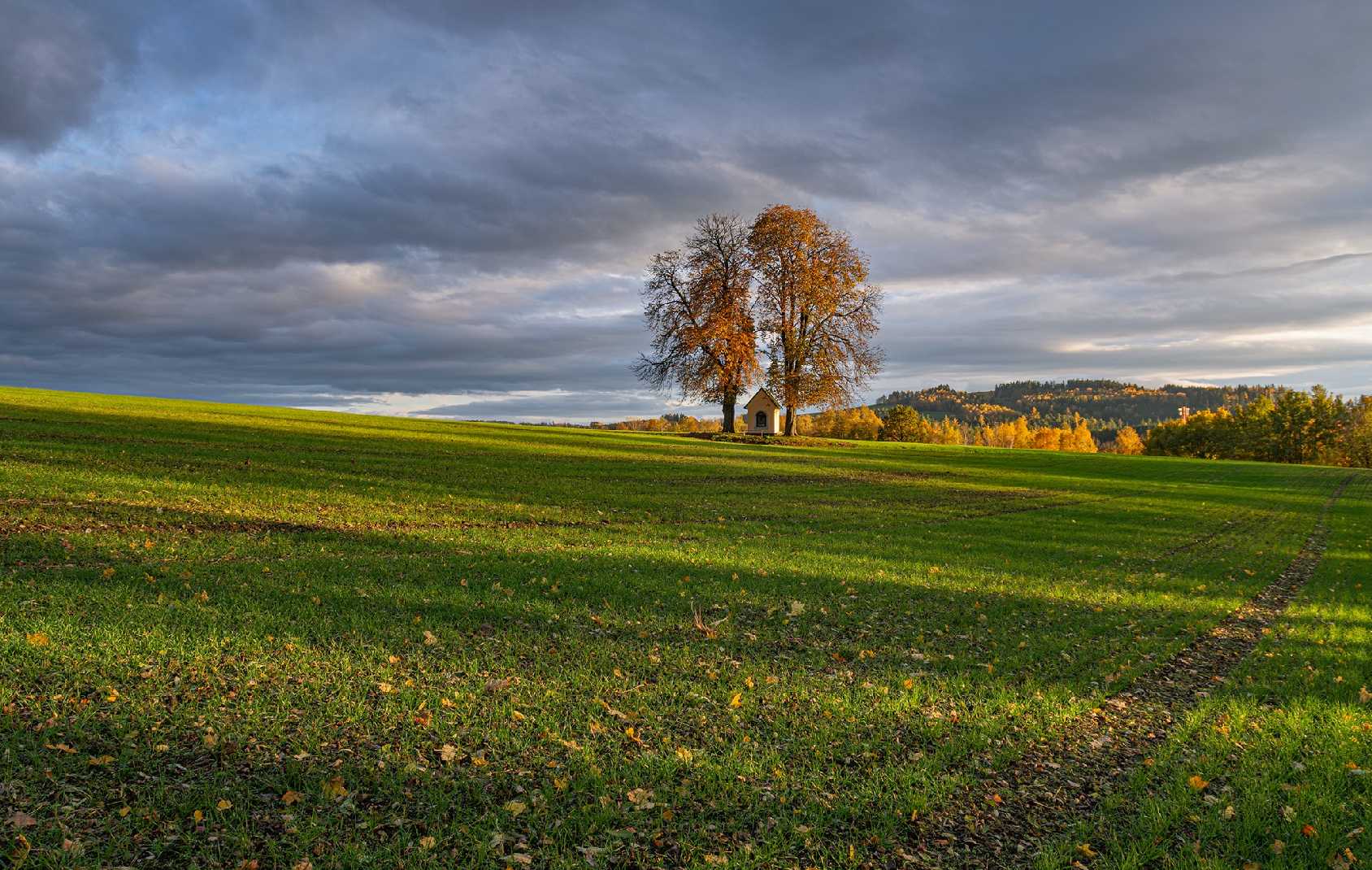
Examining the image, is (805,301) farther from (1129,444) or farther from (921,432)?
(1129,444)

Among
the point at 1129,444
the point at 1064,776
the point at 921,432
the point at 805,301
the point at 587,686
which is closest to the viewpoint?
the point at 1064,776

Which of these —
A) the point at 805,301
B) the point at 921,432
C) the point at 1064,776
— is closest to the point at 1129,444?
the point at 921,432

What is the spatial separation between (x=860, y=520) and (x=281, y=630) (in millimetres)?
15853

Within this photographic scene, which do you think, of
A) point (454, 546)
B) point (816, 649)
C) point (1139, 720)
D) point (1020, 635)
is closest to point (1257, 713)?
point (1139, 720)

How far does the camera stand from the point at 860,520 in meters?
20.4

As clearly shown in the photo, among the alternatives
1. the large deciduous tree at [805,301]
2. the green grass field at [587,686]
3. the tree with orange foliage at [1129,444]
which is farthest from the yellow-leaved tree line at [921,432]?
the green grass field at [587,686]

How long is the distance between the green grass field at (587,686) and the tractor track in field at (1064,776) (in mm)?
142

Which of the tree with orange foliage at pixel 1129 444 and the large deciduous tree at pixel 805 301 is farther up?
the large deciduous tree at pixel 805 301

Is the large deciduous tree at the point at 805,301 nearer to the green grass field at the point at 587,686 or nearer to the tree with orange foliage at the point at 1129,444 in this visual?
the green grass field at the point at 587,686

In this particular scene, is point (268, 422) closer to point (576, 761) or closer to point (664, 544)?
point (664, 544)

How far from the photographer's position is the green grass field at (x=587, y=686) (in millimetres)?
4758

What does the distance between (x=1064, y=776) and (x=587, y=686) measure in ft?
14.3

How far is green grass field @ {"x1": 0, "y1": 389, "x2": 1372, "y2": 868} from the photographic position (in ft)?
15.6

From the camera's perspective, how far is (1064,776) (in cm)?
593
